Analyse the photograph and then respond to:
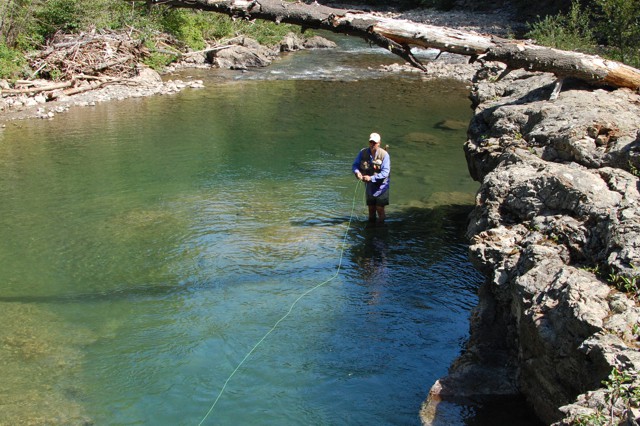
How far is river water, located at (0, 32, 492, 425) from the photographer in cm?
814

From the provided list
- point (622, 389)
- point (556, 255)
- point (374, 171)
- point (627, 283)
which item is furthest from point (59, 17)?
point (622, 389)

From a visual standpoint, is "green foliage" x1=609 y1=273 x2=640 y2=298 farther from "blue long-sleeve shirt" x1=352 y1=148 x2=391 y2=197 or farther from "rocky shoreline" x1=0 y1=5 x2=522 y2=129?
"rocky shoreline" x1=0 y1=5 x2=522 y2=129

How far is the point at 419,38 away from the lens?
10.3m

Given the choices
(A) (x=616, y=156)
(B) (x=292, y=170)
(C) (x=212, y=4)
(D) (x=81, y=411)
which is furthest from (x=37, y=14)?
(A) (x=616, y=156)

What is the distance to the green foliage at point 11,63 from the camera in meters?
25.3

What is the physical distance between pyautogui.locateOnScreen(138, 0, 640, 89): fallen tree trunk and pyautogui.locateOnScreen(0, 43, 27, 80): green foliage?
64.4 feet

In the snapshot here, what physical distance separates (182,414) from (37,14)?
26329mm

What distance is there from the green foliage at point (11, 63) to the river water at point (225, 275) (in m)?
4.53

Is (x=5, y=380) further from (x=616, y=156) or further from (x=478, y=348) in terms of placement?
(x=616, y=156)

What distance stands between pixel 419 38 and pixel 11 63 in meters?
21.1

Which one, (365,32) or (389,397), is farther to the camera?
(365,32)

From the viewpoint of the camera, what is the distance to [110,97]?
2605 cm

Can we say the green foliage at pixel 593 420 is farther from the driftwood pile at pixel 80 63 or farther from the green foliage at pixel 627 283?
the driftwood pile at pixel 80 63

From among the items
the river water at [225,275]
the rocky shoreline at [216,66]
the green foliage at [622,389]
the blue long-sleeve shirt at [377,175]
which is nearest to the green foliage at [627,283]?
the green foliage at [622,389]
